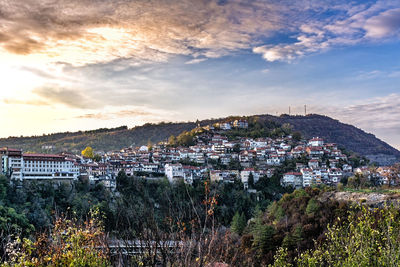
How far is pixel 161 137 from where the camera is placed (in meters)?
85.3

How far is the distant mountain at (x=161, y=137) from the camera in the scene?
7275 centimetres

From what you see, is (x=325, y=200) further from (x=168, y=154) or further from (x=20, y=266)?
(x=168, y=154)

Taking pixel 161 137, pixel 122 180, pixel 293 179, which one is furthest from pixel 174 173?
pixel 161 137

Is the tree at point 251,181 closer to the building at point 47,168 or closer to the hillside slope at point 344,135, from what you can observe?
the building at point 47,168

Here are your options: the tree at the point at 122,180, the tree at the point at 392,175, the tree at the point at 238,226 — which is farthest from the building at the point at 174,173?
the tree at the point at 392,175

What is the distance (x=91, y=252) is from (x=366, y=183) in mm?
37565

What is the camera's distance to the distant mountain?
72750 millimetres

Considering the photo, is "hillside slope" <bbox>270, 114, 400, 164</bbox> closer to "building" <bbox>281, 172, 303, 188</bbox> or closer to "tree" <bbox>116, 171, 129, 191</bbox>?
"building" <bbox>281, 172, 303, 188</bbox>

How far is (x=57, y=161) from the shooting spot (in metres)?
33.9

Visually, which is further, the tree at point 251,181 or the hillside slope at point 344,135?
the hillside slope at point 344,135

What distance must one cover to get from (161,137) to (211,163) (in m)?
38.2

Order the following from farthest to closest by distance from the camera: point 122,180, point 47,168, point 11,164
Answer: point 122,180, point 47,168, point 11,164

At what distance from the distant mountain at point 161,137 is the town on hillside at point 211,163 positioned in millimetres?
20563

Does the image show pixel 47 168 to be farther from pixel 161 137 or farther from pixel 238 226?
pixel 161 137
